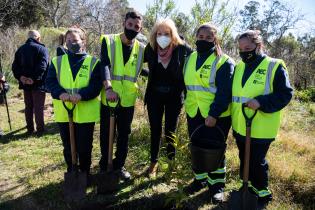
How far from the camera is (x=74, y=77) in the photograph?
4449 mm

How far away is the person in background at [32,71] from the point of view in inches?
284

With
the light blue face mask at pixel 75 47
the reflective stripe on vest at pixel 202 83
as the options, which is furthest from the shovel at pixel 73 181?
the reflective stripe on vest at pixel 202 83

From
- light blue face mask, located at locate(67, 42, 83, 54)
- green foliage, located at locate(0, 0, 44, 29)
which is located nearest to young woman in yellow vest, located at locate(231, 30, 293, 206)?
light blue face mask, located at locate(67, 42, 83, 54)

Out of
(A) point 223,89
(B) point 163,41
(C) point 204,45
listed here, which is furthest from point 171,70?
(A) point 223,89

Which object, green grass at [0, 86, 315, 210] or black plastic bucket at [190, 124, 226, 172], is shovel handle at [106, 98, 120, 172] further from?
black plastic bucket at [190, 124, 226, 172]

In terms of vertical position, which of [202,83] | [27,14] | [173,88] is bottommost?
[173,88]

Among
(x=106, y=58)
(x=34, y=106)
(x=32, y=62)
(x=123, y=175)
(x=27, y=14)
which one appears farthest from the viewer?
(x=27, y=14)

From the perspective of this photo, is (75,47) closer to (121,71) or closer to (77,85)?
(77,85)

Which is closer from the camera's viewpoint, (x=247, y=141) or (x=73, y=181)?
(x=247, y=141)

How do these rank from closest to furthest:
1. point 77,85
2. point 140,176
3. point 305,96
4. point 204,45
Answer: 1. point 204,45
2. point 77,85
3. point 140,176
4. point 305,96

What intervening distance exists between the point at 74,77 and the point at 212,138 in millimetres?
1742

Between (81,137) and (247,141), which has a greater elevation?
(247,141)

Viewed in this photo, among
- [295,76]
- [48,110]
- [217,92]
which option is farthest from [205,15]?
[295,76]

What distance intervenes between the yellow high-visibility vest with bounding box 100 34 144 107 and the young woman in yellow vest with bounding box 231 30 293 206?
127 centimetres
